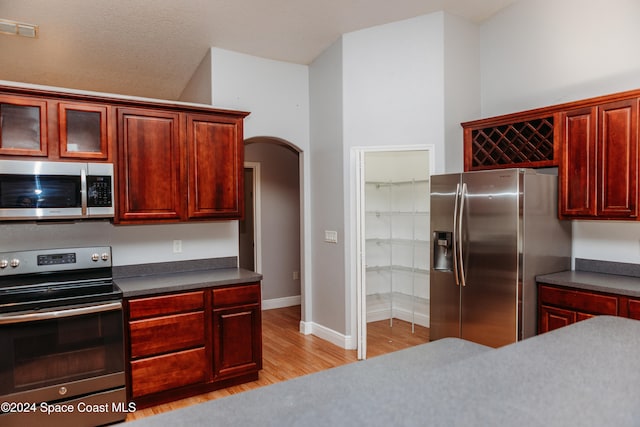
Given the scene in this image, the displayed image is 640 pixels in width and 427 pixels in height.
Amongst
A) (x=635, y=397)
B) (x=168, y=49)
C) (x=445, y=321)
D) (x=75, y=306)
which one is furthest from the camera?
(x=168, y=49)

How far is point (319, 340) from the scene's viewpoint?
14.7ft

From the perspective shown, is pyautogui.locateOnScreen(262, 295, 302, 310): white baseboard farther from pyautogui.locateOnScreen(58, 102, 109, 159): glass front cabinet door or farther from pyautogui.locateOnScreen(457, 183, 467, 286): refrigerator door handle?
pyautogui.locateOnScreen(58, 102, 109, 159): glass front cabinet door

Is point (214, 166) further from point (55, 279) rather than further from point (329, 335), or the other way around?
point (329, 335)

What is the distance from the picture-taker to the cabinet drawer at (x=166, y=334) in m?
2.89

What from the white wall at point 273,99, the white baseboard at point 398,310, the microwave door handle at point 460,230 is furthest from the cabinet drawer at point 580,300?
the white wall at point 273,99

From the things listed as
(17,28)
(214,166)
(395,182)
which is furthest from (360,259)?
(17,28)

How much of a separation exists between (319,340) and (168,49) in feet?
11.1

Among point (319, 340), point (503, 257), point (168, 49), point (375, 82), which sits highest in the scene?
point (168, 49)

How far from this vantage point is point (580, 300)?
2979 mm

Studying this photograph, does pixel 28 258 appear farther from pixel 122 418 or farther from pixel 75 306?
pixel 122 418

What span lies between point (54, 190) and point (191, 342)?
1.44 metres

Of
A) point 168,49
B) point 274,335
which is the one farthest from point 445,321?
point 168,49

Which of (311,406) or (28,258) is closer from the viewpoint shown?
(311,406)

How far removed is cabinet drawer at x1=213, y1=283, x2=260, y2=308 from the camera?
3.21 m
